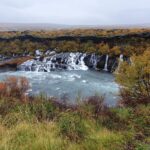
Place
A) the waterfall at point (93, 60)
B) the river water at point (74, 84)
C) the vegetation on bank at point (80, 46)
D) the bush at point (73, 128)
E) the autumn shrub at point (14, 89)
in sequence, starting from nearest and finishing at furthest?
the bush at point (73, 128)
the autumn shrub at point (14, 89)
the river water at point (74, 84)
the vegetation on bank at point (80, 46)
the waterfall at point (93, 60)

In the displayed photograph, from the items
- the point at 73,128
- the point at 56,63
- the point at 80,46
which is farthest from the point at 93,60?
the point at 73,128

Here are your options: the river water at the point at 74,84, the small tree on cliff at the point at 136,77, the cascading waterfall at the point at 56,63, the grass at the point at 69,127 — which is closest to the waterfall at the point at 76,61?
the cascading waterfall at the point at 56,63

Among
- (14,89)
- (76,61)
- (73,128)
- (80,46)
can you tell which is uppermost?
(73,128)

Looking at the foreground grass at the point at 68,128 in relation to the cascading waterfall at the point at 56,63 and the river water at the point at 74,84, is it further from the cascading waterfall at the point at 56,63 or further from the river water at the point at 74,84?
the cascading waterfall at the point at 56,63

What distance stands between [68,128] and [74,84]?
28.5m

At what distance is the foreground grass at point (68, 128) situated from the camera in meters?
6.90

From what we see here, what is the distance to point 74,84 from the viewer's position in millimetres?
36062

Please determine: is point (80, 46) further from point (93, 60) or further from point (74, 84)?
point (74, 84)

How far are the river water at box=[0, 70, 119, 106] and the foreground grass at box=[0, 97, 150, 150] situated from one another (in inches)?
723

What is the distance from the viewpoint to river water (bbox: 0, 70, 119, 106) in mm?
31250

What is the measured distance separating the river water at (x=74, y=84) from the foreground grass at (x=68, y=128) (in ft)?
60.3

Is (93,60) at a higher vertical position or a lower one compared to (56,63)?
higher

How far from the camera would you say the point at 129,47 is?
51062 mm

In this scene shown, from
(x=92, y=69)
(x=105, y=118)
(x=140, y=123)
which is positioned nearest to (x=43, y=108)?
(x=105, y=118)
